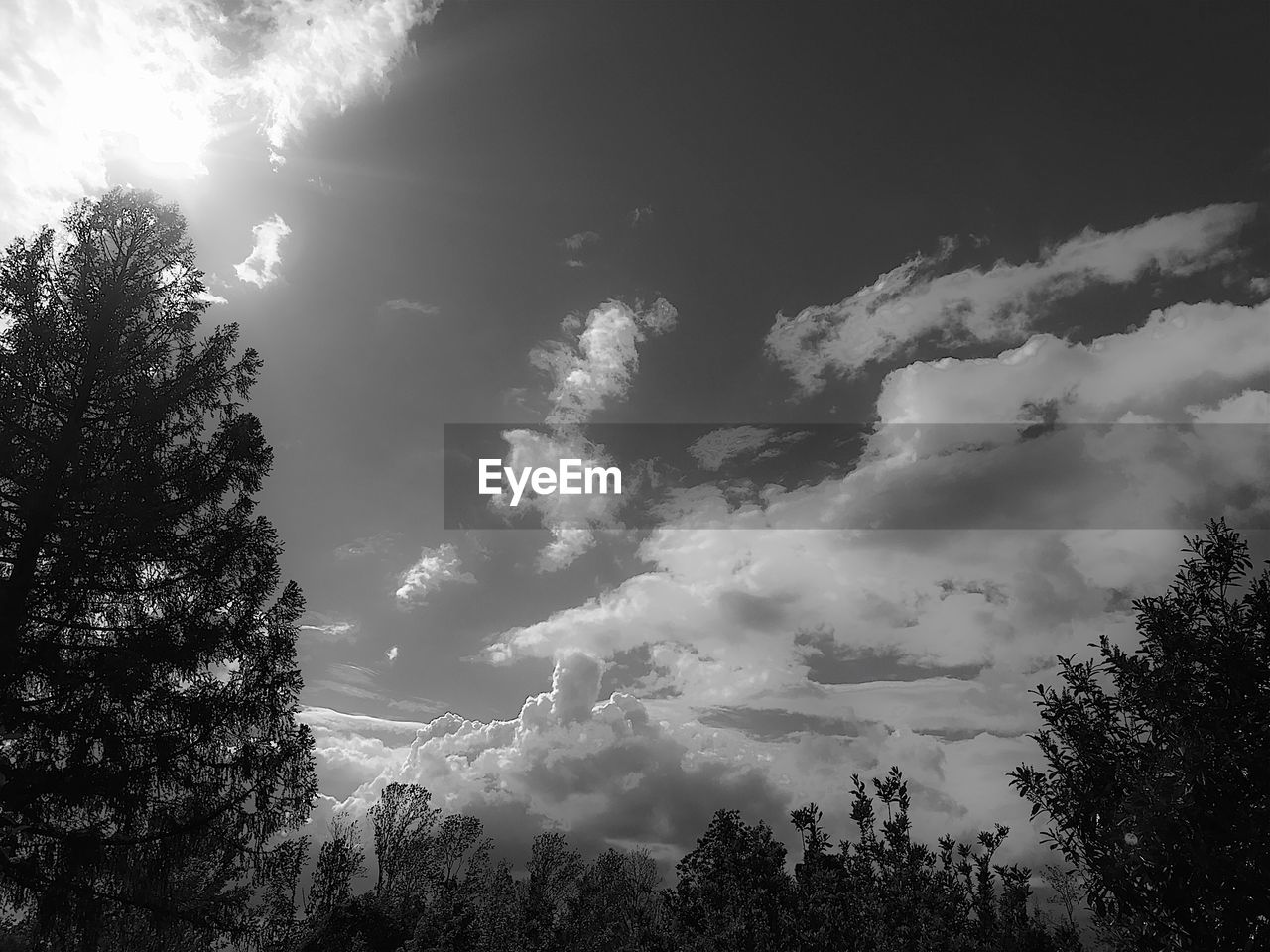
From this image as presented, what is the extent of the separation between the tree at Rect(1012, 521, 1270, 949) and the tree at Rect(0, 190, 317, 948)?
12868 millimetres

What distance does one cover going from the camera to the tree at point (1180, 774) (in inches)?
311

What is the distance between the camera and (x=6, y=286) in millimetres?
12695

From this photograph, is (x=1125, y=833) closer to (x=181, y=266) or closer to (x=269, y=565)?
(x=269, y=565)

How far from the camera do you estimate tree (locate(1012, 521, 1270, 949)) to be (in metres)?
7.90

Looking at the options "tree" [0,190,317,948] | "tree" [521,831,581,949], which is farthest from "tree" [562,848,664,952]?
"tree" [0,190,317,948]

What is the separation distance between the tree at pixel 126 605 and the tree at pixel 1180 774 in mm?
12868

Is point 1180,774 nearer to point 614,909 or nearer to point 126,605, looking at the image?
point 126,605

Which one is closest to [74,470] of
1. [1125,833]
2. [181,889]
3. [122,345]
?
[122,345]

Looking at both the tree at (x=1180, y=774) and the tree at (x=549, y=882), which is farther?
the tree at (x=549, y=882)

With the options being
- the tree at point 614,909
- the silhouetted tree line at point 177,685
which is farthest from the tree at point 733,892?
the silhouetted tree line at point 177,685

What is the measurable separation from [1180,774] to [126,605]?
1589 cm

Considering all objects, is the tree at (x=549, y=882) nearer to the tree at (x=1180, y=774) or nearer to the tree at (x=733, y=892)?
the tree at (x=733, y=892)

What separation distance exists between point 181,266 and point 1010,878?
54.9m

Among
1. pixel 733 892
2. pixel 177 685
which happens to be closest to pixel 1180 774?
pixel 177 685
